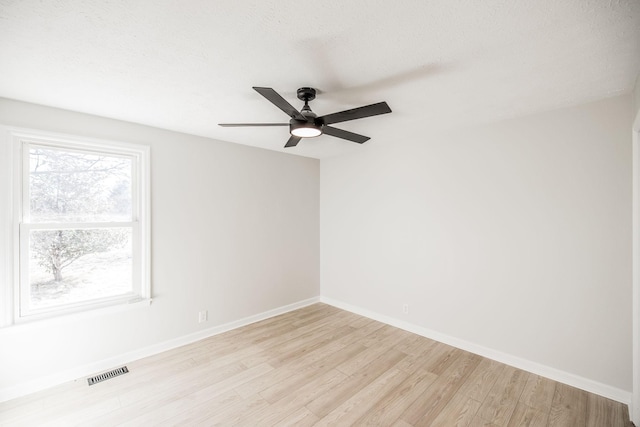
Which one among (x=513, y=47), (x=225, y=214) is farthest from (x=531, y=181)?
(x=225, y=214)

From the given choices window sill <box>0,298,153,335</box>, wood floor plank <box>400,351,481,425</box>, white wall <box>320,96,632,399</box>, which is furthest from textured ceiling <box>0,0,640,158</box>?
wood floor plank <box>400,351,481,425</box>

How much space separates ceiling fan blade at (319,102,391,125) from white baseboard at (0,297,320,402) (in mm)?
2924

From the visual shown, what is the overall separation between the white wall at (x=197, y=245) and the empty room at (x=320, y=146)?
0.9 inches

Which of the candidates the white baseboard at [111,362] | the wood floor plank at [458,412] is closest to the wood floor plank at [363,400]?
the wood floor plank at [458,412]

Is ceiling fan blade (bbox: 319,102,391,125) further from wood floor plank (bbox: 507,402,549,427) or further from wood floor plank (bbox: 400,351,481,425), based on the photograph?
wood floor plank (bbox: 507,402,549,427)

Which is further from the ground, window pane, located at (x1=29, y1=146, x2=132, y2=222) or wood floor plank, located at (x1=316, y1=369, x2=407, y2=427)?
window pane, located at (x1=29, y1=146, x2=132, y2=222)

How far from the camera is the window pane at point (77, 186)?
2518 mm

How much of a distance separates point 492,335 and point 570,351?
0.62 m

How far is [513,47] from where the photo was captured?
165 cm

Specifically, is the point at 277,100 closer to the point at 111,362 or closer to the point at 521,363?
the point at 111,362

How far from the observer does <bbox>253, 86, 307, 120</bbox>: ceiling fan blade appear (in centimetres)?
170

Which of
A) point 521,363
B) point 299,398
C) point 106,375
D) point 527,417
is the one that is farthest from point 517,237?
point 106,375

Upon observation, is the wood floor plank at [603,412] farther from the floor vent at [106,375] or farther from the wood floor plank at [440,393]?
the floor vent at [106,375]

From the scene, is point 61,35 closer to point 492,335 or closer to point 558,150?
point 558,150
